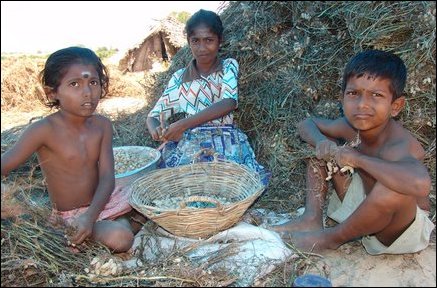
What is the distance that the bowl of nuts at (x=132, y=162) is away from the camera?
114 inches

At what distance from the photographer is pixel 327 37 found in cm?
295

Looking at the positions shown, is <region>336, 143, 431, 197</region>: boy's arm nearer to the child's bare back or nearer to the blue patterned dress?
the blue patterned dress

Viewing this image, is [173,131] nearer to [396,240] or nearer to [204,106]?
[204,106]

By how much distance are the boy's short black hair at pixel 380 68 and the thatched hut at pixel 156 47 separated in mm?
5336

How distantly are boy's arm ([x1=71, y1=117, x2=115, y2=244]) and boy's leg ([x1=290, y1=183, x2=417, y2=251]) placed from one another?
0.99 metres

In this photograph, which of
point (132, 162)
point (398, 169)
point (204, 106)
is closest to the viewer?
point (398, 169)

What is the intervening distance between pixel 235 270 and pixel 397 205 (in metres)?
0.75

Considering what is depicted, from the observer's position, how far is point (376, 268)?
6.61 feet

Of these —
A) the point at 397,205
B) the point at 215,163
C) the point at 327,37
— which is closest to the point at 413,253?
the point at 397,205

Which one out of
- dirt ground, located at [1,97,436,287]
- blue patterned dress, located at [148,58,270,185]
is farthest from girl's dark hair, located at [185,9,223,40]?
dirt ground, located at [1,97,436,287]

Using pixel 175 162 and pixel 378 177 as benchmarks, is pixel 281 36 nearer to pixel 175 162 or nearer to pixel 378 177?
pixel 175 162

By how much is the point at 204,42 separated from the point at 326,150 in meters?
1.24

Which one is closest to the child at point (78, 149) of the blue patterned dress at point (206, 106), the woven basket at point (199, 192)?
the woven basket at point (199, 192)

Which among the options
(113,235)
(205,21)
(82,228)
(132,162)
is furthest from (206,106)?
(82,228)
